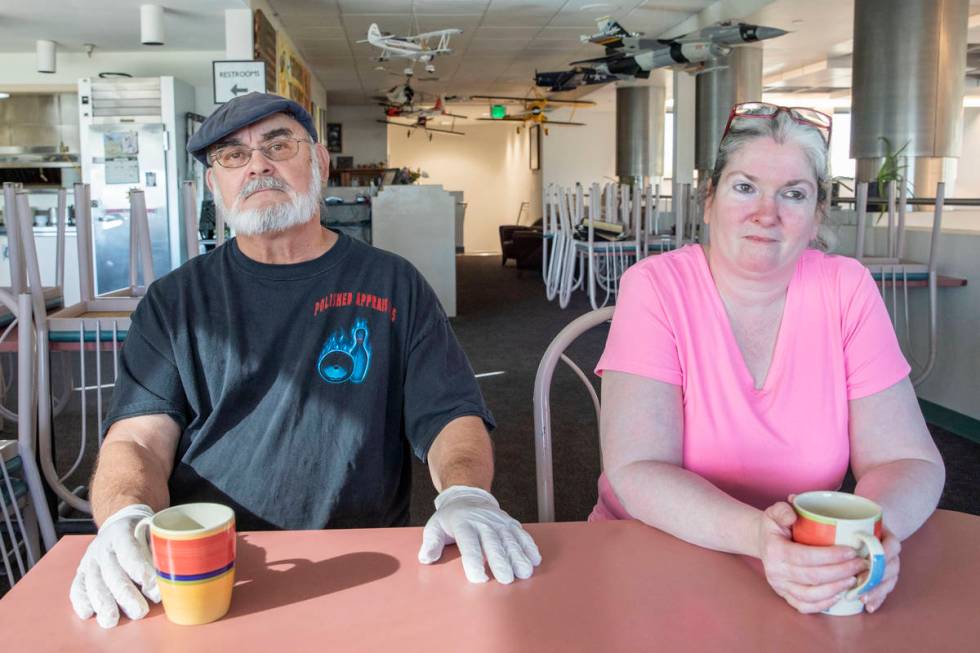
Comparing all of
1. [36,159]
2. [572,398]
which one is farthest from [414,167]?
[572,398]

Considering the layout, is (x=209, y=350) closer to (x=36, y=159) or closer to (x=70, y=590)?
(x=70, y=590)

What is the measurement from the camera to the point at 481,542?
90cm

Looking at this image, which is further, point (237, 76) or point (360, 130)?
point (360, 130)

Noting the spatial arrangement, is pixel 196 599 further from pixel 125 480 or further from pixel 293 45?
pixel 293 45

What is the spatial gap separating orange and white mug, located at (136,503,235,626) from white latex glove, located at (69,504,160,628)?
0.04 m

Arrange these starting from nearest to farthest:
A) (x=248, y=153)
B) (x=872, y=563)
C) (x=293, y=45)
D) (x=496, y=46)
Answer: (x=872, y=563)
(x=248, y=153)
(x=293, y=45)
(x=496, y=46)

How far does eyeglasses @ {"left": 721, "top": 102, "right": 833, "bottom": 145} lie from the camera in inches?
50.1

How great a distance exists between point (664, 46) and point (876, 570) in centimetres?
898

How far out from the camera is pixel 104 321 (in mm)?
2297

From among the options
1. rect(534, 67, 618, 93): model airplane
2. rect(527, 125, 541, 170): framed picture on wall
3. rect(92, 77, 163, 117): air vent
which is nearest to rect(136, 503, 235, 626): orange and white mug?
rect(92, 77, 163, 117): air vent

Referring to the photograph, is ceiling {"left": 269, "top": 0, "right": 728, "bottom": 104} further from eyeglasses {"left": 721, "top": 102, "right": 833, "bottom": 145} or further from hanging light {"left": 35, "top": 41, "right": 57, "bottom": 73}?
eyeglasses {"left": 721, "top": 102, "right": 833, "bottom": 145}

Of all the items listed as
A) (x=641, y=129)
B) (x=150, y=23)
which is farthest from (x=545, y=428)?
(x=641, y=129)

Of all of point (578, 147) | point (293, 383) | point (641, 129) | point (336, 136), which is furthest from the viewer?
point (578, 147)

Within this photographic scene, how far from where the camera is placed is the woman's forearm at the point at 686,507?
0.92 m
